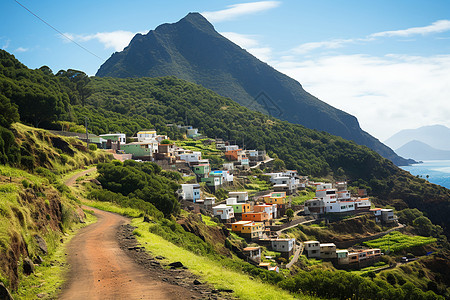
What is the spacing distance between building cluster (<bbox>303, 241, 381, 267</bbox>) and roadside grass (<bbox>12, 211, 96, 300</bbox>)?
39.0 metres

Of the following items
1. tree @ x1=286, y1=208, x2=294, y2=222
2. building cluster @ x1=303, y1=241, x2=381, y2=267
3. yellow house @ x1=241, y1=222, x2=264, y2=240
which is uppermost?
tree @ x1=286, y1=208, x2=294, y2=222

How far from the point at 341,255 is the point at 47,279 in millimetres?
41955

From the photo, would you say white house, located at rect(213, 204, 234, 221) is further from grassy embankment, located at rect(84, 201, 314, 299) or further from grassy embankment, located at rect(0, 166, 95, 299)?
grassy embankment, located at rect(0, 166, 95, 299)

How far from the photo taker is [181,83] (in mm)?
148250

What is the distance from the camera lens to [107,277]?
10734mm

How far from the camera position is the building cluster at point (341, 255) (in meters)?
47.4

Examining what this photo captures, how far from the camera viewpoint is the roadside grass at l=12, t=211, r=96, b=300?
9.45 metres

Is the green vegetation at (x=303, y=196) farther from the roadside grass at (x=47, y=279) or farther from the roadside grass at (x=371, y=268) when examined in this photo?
the roadside grass at (x=47, y=279)

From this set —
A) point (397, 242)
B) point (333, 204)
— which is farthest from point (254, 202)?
point (397, 242)

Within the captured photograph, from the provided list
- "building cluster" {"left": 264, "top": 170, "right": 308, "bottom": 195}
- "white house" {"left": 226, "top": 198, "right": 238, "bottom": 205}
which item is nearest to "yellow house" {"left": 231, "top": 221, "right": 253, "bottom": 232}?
"white house" {"left": 226, "top": 198, "right": 238, "bottom": 205}

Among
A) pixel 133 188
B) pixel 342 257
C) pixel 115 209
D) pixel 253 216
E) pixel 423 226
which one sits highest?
pixel 133 188

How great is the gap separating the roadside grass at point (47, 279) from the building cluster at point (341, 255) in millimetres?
39001

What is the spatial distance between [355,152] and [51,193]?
106 m

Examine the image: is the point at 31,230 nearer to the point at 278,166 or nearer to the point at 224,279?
the point at 224,279
